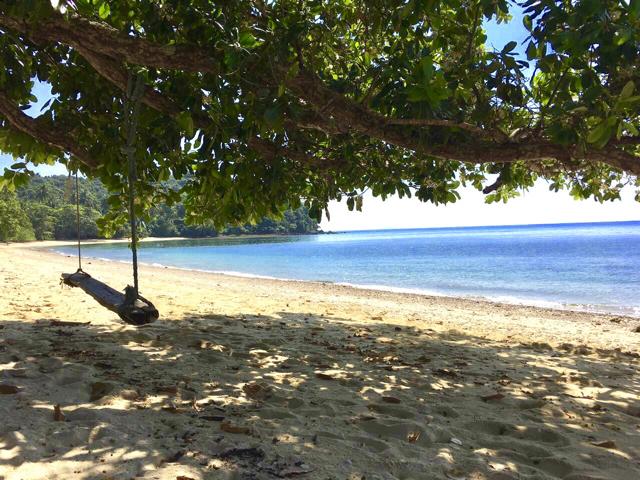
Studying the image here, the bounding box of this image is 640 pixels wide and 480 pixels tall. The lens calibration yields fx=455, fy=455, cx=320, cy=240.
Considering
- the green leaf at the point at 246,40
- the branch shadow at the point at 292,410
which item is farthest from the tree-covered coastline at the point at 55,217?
the green leaf at the point at 246,40

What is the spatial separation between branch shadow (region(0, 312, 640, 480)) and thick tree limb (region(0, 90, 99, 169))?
1932mm

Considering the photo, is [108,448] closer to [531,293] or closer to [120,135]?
[120,135]

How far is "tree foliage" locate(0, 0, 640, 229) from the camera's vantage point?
9.80 feet

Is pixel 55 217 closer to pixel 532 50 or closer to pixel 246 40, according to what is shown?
pixel 246 40

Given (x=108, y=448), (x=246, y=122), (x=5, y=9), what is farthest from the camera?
(x=246, y=122)

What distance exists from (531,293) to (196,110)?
17791mm

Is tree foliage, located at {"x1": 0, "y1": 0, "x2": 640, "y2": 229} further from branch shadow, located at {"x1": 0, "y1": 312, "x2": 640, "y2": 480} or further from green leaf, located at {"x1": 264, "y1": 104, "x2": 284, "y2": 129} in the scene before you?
branch shadow, located at {"x1": 0, "y1": 312, "x2": 640, "y2": 480}

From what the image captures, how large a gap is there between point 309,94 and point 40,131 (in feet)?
9.35

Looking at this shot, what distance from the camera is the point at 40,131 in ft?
14.9

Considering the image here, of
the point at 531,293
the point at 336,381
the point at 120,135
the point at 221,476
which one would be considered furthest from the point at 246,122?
the point at 531,293

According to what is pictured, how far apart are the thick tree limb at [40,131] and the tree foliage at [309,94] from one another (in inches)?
0.7

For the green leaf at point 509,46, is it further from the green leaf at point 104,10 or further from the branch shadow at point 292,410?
the green leaf at point 104,10

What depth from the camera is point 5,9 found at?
3.30m

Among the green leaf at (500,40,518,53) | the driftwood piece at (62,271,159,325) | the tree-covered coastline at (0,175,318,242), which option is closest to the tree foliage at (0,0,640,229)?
the green leaf at (500,40,518,53)
